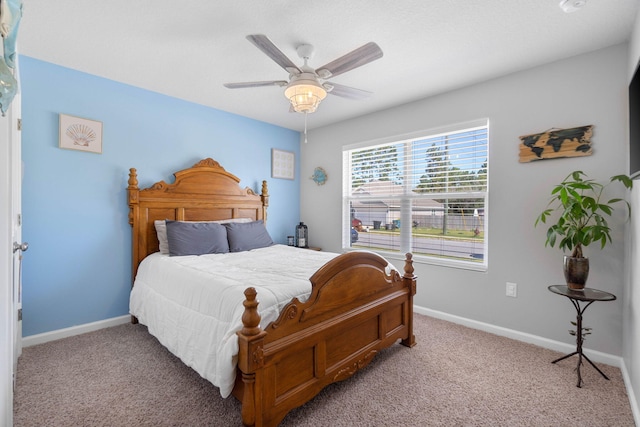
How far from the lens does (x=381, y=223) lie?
3936 mm

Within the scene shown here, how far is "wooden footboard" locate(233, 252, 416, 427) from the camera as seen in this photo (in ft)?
4.80

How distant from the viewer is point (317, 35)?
85.1 inches

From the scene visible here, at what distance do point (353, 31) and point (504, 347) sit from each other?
9.52 feet

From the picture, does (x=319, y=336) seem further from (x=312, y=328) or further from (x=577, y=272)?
(x=577, y=272)

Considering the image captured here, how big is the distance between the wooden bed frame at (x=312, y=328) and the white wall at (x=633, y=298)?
1375 mm

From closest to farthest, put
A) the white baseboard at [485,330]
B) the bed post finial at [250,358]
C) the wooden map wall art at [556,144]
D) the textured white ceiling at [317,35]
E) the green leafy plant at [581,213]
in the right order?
1. the bed post finial at [250,358]
2. the textured white ceiling at [317,35]
3. the green leafy plant at [581,213]
4. the white baseboard at [485,330]
5. the wooden map wall art at [556,144]

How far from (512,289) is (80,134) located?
4.34 m

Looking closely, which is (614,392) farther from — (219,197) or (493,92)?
(219,197)

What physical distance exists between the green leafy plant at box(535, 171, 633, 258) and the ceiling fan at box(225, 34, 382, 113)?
67.4 inches

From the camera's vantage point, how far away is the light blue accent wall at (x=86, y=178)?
2557mm

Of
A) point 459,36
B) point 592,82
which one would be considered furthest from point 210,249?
point 592,82

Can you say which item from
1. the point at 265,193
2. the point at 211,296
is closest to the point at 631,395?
the point at 211,296

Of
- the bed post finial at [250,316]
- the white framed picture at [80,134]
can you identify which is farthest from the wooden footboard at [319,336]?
the white framed picture at [80,134]

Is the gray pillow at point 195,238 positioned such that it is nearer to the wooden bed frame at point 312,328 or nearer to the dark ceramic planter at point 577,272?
the wooden bed frame at point 312,328
